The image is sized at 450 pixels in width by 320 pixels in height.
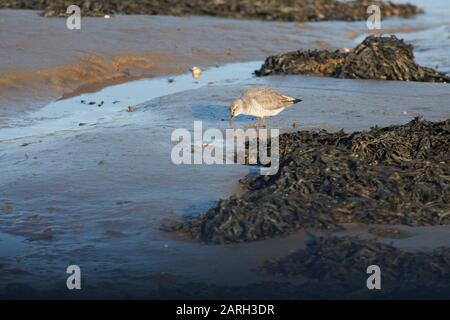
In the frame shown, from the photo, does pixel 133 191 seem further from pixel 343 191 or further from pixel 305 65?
pixel 305 65

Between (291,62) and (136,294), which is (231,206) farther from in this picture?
(291,62)

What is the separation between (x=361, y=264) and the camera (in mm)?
5484

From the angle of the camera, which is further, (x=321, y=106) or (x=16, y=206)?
(x=321, y=106)

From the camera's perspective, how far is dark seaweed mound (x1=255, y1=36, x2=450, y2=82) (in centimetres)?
→ 1209

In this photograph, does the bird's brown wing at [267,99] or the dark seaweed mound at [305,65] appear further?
the dark seaweed mound at [305,65]

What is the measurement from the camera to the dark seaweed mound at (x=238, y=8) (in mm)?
15711

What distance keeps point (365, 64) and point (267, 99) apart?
3.83 metres

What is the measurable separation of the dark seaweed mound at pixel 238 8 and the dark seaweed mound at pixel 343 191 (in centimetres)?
896

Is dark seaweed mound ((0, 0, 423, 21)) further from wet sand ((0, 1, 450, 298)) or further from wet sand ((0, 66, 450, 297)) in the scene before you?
wet sand ((0, 66, 450, 297))

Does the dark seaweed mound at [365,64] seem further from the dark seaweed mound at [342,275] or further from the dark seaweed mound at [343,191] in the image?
the dark seaweed mound at [342,275]

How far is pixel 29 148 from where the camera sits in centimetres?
820

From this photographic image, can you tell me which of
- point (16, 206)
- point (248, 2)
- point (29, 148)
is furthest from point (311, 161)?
point (248, 2)

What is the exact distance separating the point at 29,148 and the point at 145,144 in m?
1.12

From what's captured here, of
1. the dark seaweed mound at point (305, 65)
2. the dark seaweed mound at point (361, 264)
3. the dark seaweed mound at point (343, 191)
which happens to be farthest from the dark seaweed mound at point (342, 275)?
the dark seaweed mound at point (305, 65)
